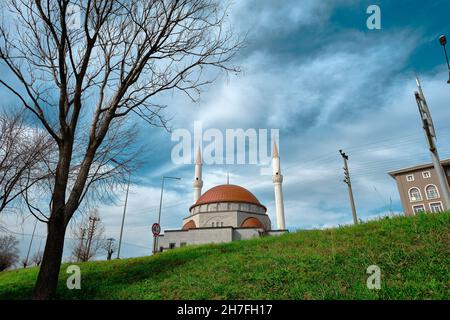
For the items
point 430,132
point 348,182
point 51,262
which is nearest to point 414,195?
point 348,182

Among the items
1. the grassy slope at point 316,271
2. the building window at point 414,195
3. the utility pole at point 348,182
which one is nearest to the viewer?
the grassy slope at point 316,271

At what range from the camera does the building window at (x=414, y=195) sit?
4453 centimetres

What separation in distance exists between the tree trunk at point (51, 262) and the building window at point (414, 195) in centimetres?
5169

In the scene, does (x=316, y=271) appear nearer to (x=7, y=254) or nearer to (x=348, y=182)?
(x=348, y=182)

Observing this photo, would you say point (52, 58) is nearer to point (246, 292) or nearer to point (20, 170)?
point (20, 170)

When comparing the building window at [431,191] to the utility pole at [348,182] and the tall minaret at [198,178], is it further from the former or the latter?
the tall minaret at [198,178]

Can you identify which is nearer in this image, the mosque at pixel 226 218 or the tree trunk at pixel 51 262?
the tree trunk at pixel 51 262

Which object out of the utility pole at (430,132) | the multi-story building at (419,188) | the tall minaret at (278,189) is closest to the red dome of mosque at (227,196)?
the tall minaret at (278,189)

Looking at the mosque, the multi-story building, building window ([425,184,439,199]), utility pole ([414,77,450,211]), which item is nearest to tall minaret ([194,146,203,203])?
the mosque

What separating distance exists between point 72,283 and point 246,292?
7.21m

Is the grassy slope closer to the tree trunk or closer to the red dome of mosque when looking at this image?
the tree trunk

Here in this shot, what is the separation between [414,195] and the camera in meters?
45.1

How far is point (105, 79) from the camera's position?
958 cm
